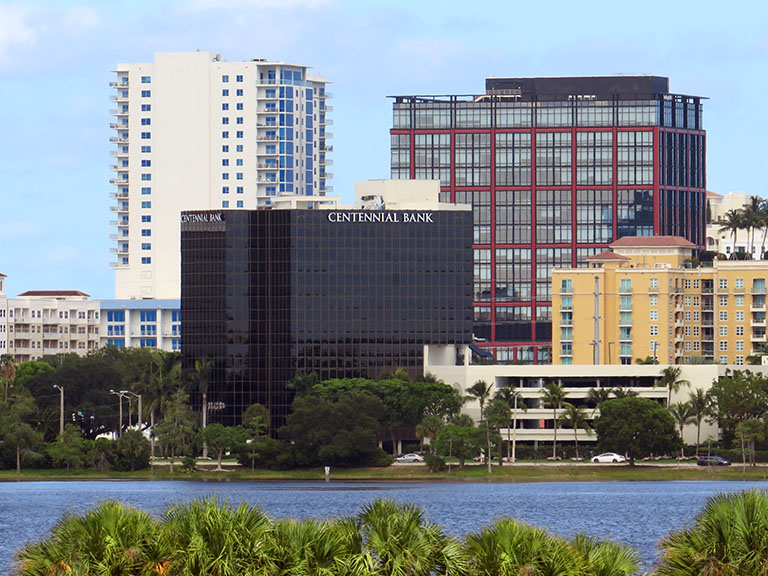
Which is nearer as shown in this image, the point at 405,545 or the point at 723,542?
the point at 723,542

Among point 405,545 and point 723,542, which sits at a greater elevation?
point 723,542

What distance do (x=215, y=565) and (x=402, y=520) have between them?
6.17 m

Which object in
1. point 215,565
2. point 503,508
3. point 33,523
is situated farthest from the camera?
point 503,508

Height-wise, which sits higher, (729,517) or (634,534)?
Result: (729,517)

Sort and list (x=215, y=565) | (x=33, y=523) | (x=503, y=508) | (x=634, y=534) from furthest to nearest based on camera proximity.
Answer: (x=503, y=508)
(x=33, y=523)
(x=634, y=534)
(x=215, y=565)

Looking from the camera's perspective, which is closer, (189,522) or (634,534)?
(189,522)

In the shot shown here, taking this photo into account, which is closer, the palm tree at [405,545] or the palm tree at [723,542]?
the palm tree at [723,542]

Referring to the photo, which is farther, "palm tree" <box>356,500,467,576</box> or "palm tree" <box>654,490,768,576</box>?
"palm tree" <box>356,500,467,576</box>

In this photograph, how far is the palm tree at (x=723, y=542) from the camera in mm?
55250

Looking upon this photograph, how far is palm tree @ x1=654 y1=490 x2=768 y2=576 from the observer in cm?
5525

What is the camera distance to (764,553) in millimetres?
55281

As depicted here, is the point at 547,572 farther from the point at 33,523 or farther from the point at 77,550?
the point at 33,523

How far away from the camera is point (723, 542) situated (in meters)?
55.9

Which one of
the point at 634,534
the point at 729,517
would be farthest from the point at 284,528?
the point at 634,534
